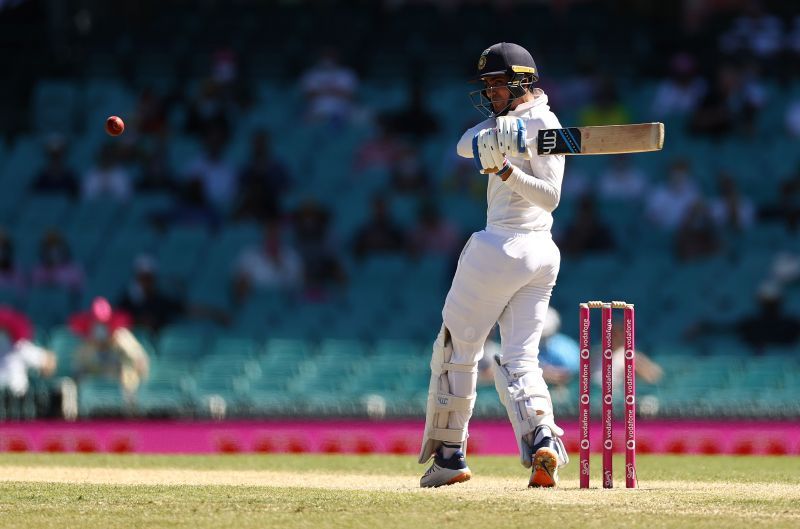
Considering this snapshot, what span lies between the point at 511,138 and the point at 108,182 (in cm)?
1059

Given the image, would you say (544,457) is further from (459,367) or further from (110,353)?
(110,353)

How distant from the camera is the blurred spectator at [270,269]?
50.5 feet

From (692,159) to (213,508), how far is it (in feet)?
35.6

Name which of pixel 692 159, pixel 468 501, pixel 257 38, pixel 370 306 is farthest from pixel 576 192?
pixel 468 501

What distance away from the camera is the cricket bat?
21.8 feet

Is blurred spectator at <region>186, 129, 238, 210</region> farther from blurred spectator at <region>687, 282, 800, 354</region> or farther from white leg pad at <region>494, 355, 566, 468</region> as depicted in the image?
white leg pad at <region>494, 355, 566, 468</region>

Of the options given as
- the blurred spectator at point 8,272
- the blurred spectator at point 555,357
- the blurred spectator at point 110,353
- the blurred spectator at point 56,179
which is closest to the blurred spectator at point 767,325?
the blurred spectator at point 555,357

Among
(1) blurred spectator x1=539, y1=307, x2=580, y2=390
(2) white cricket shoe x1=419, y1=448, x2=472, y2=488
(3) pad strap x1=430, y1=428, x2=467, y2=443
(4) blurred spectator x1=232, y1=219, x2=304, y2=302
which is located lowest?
(2) white cricket shoe x1=419, y1=448, x2=472, y2=488

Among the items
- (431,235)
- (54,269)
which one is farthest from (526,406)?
(54,269)

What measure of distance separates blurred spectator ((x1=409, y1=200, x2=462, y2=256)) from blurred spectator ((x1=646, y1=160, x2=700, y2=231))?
6.58ft

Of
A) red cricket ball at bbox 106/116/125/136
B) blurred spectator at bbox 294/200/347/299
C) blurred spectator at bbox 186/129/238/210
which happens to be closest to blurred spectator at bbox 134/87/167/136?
blurred spectator at bbox 186/129/238/210

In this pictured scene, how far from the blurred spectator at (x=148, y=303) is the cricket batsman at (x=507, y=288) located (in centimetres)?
817

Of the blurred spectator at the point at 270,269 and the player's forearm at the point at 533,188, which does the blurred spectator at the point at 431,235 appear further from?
the player's forearm at the point at 533,188

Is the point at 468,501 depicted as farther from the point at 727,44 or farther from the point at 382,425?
the point at 727,44
